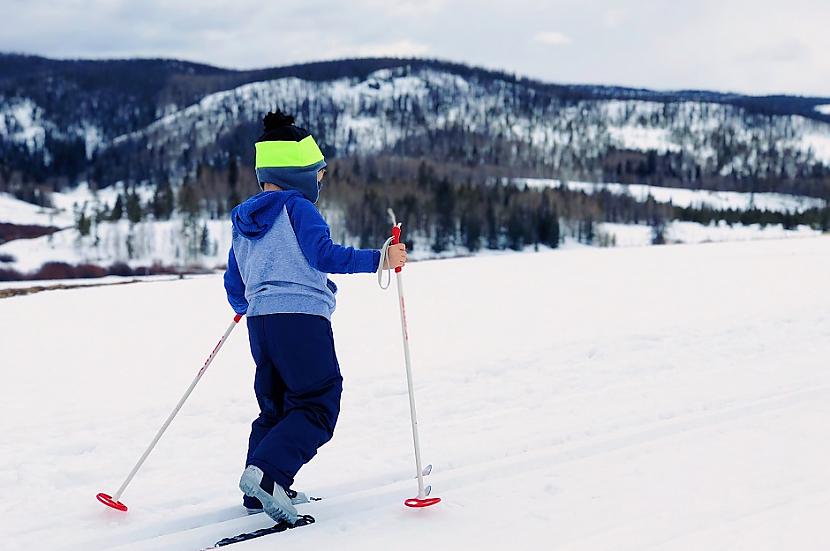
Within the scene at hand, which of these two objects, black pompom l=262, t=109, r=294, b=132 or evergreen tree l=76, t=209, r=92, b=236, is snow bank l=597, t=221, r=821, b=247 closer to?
evergreen tree l=76, t=209, r=92, b=236

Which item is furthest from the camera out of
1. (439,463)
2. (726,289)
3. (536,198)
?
(536,198)

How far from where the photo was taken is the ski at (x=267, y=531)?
3.63 meters

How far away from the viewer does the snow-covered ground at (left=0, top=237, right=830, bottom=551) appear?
12.6ft

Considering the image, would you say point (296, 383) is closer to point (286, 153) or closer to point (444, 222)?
point (286, 153)

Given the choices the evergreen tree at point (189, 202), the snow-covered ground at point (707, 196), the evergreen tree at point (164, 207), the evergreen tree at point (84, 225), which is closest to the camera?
the evergreen tree at point (84, 225)

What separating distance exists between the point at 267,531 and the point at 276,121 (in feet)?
6.95

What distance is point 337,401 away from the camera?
391 centimetres

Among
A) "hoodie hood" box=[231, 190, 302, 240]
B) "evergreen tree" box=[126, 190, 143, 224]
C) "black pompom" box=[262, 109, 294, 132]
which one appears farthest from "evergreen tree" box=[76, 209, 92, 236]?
"hoodie hood" box=[231, 190, 302, 240]

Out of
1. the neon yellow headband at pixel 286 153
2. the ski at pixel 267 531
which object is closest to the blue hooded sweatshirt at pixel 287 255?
the neon yellow headband at pixel 286 153

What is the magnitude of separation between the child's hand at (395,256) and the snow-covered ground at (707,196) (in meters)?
150

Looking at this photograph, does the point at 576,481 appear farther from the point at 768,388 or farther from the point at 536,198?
the point at 536,198

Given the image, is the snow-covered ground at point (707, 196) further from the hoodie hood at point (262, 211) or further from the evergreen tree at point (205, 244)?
the hoodie hood at point (262, 211)

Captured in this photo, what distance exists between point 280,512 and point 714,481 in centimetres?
248

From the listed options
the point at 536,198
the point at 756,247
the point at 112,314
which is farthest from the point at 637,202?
the point at 112,314
